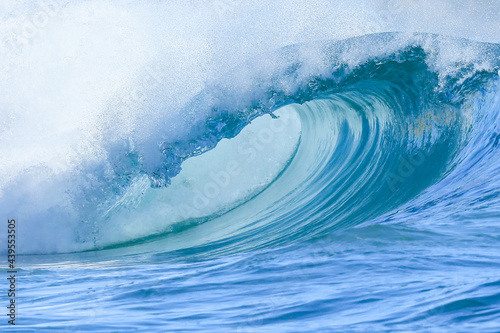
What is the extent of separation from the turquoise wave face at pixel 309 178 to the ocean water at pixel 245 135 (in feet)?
0.07

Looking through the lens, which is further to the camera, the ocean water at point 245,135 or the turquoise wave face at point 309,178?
the turquoise wave face at point 309,178

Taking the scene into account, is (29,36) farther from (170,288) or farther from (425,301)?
(425,301)

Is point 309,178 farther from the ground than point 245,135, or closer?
closer

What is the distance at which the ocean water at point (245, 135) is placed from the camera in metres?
5.55

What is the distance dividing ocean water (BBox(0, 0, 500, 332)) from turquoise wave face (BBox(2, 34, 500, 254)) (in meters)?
0.02

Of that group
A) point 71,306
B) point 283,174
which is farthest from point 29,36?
point 71,306

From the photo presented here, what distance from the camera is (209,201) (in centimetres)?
700

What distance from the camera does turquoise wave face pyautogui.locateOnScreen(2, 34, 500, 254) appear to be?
6.24 m

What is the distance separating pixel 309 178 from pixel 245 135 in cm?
124

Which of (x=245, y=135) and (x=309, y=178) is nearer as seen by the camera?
(x=309, y=178)

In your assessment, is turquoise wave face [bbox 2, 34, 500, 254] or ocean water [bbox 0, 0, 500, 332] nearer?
ocean water [bbox 0, 0, 500, 332]

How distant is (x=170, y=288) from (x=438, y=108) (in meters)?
4.30

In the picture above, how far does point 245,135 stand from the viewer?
7.90 metres

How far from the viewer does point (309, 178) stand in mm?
7203
